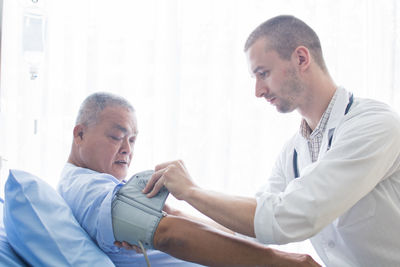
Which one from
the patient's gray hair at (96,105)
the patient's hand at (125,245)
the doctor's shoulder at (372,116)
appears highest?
the doctor's shoulder at (372,116)

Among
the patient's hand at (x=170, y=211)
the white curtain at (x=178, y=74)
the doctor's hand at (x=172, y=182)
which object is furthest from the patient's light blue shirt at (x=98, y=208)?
the white curtain at (x=178, y=74)

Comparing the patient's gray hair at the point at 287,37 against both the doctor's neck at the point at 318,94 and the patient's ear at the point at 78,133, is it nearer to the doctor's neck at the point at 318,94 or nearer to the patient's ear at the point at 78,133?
the doctor's neck at the point at 318,94

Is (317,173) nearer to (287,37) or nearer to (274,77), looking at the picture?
(274,77)

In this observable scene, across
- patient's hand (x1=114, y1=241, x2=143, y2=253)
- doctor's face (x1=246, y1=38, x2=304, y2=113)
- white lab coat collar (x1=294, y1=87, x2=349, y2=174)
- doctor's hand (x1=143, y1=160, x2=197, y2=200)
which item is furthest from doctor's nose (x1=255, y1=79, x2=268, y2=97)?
patient's hand (x1=114, y1=241, x2=143, y2=253)

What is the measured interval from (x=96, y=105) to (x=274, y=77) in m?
0.65

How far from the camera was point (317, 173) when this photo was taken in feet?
3.47

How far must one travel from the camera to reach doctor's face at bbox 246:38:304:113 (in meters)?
1.33

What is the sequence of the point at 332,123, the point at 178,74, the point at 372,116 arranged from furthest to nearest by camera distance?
the point at 178,74 < the point at 332,123 < the point at 372,116

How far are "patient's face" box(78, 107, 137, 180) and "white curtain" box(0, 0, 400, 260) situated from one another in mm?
560

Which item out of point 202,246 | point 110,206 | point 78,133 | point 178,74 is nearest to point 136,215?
point 110,206

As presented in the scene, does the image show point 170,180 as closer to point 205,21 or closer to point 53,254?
A: point 53,254

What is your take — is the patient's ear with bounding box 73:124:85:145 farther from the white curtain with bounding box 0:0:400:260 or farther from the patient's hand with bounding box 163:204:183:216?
the white curtain with bounding box 0:0:400:260

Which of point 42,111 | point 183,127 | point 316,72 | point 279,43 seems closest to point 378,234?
point 316,72

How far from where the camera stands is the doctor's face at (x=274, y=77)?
1.33 metres
